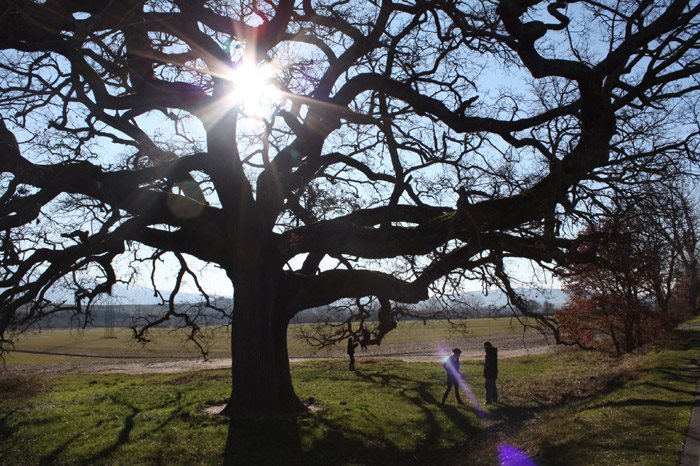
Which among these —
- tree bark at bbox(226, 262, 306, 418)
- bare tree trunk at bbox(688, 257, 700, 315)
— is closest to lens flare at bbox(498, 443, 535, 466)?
tree bark at bbox(226, 262, 306, 418)

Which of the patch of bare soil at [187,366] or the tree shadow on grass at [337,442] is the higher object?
the tree shadow on grass at [337,442]

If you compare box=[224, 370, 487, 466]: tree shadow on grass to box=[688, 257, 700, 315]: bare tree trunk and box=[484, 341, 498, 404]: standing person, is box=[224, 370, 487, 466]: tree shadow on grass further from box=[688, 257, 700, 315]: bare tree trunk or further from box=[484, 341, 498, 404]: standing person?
box=[688, 257, 700, 315]: bare tree trunk

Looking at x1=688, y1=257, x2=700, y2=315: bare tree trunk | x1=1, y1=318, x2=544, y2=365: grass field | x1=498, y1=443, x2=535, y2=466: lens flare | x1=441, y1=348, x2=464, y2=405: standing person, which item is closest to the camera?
x1=498, y1=443, x2=535, y2=466: lens flare

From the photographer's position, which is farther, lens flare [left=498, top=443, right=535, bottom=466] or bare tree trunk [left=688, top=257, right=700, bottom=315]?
bare tree trunk [left=688, top=257, right=700, bottom=315]

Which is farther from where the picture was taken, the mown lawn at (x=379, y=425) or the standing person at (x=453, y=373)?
the standing person at (x=453, y=373)

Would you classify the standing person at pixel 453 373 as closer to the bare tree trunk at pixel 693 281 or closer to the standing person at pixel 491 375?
the standing person at pixel 491 375

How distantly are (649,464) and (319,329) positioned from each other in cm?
1227

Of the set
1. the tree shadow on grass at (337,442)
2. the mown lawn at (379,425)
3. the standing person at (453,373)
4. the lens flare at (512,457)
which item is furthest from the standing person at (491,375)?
the lens flare at (512,457)

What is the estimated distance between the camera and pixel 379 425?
12.6 m

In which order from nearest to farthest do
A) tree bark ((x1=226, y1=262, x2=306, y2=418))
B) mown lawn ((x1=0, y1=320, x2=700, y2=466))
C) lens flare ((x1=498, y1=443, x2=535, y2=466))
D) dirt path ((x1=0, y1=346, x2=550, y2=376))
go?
lens flare ((x1=498, y1=443, x2=535, y2=466)), mown lawn ((x1=0, y1=320, x2=700, y2=466)), tree bark ((x1=226, y1=262, x2=306, y2=418)), dirt path ((x1=0, y1=346, x2=550, y2=376))

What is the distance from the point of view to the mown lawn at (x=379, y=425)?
9.44m

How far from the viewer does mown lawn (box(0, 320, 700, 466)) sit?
9438 millimetres

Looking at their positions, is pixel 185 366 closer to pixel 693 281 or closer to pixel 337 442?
pixel 693 281

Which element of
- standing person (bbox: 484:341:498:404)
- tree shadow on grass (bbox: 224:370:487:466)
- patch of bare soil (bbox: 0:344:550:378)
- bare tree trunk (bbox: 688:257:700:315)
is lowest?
patch of bare soil (bbox: 0:344:550:378)
